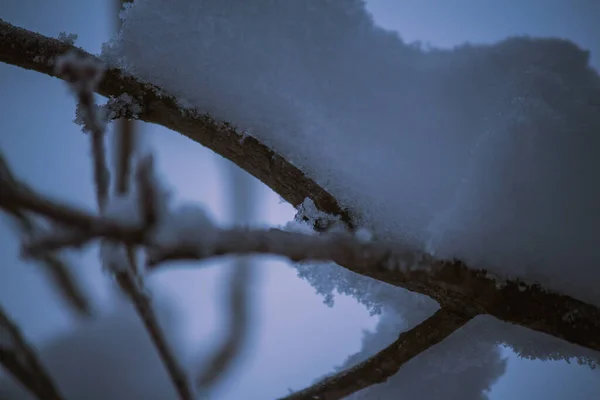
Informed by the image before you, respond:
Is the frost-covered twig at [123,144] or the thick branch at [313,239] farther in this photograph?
the frost-covered twig at [123,144]

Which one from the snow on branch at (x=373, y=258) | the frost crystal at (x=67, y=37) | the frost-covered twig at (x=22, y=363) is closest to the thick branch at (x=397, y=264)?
the snow on branch at (x=373, y=258)

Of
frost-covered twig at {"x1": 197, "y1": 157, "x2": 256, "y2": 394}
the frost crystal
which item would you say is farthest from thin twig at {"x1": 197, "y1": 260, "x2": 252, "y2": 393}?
the frost crystal

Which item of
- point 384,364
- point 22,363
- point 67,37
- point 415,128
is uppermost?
point 67,37

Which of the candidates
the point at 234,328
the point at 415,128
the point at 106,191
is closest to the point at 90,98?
the point at 106,191

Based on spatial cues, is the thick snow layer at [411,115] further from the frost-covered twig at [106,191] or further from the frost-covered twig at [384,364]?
the frost-covered twig at [106,191]

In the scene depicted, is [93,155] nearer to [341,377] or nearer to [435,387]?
[341,377]

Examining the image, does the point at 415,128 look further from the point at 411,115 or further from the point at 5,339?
the point at 5,339
